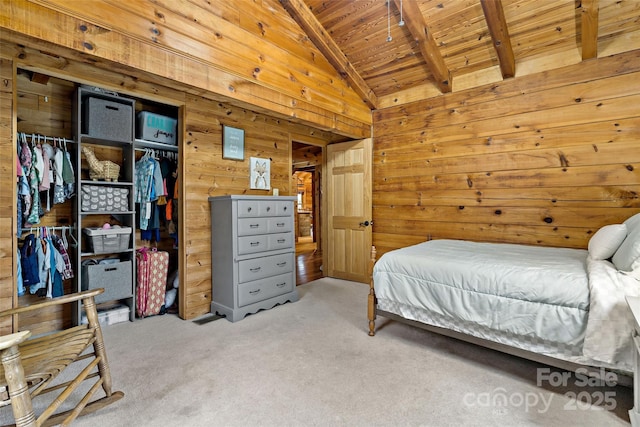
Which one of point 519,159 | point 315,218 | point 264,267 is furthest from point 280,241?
point 315,218

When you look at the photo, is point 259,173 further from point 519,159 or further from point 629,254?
point 629,254

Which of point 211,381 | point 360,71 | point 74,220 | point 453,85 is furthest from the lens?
point 360,71

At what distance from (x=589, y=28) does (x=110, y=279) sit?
15.6 ft

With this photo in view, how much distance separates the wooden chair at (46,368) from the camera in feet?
3.60

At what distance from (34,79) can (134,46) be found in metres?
1.27

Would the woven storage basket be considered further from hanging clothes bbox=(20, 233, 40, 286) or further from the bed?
the bed

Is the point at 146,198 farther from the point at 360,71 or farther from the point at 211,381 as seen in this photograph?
the point at 360,71

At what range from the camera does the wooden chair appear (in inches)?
43.2

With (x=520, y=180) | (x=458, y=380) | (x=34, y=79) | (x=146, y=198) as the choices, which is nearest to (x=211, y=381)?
(x=458, y=380)

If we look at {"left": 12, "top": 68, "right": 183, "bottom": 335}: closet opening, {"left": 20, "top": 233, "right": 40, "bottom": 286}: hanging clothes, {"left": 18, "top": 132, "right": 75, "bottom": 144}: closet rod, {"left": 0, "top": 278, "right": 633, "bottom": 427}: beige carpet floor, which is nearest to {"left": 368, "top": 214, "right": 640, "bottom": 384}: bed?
{"left": 0, "top": 278, "right": 633, "bottom": 427}: beige carpet floor

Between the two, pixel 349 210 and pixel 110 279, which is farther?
pixel 349 210

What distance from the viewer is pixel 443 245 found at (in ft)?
9.96

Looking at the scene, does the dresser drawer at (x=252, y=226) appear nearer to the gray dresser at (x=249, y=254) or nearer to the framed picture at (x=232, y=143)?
the gray dresser at (x=249, y=254)

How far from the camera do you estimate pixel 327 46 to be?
3.36m
